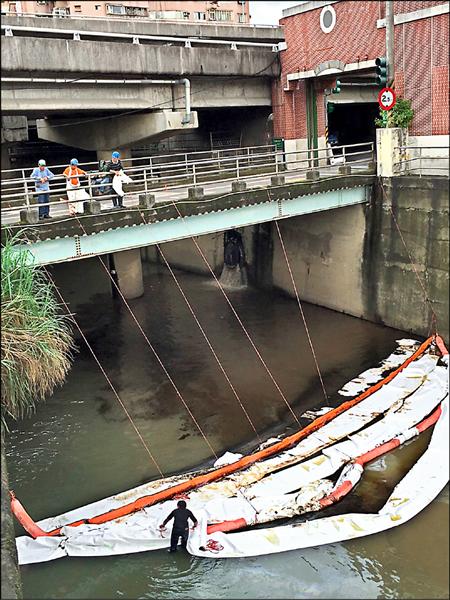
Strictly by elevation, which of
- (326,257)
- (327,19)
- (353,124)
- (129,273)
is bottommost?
(129,273)

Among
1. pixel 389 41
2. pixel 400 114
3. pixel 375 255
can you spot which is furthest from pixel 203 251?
pixel 389 41

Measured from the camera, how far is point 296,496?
10.6 meters

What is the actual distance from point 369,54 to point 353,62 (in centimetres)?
76

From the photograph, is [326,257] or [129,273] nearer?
[326,257]

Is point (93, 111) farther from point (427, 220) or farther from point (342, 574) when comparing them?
point (342, 574)

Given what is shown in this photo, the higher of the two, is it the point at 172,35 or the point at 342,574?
the point at 172,35

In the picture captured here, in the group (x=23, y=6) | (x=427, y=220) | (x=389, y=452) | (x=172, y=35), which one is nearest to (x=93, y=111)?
(x=172, y=35)

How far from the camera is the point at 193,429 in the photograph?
1399 centimetres

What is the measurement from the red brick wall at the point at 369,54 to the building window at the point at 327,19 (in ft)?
0.61

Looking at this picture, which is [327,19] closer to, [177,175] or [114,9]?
[177,175]

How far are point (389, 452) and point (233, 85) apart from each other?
1758 centimetres

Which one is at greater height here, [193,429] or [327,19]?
[327,19]

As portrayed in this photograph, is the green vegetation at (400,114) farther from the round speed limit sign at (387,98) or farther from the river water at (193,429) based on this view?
the river water at (193,429)

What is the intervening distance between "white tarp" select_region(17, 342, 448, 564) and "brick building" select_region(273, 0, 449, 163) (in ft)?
30.0
